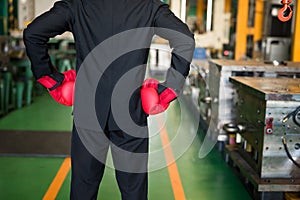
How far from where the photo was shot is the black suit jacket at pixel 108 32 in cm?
225

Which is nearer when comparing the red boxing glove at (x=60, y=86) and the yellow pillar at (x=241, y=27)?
the red boxing glove at (x=60, y=86)

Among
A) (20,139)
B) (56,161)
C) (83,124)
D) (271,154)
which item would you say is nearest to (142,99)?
(83,124)

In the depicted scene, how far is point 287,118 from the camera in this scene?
11.1 ft

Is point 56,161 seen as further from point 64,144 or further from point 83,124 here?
point 83,124

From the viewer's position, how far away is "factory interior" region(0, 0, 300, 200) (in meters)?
3.45

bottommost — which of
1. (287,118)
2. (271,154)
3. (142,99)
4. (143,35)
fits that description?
(271,154)

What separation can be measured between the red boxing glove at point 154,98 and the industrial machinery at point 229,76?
244 centimetres

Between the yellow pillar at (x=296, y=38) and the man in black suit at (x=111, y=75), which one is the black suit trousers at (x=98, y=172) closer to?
the man in black suit at (x=111, y=75)

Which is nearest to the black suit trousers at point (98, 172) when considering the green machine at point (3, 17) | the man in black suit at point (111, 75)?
the man in black suit at point (111, 75)

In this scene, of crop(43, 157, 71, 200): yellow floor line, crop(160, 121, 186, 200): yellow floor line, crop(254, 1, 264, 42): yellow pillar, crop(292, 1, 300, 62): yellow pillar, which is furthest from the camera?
crop(254, 1, 264, 42): yellow pillar

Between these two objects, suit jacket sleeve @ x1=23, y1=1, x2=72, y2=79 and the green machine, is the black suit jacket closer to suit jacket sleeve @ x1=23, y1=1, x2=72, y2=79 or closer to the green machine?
suit jacket sleeve @ x1=23, y1=1, x2=72, y2=79

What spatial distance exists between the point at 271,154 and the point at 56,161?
2592 millimetres

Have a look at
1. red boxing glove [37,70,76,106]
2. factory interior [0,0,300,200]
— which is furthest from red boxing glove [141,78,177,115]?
factory interior [0,0,300,200]

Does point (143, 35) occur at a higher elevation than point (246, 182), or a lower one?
higher
